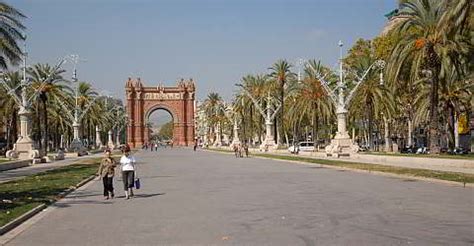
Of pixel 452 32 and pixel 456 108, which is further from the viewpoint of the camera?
pixel 456 108

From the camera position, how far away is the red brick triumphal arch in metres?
156

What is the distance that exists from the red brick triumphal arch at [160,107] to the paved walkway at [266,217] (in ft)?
443

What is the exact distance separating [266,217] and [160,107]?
14769 centimetres

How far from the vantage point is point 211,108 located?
5349 inches

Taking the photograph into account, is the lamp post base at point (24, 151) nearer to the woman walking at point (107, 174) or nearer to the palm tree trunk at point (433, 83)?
the palm tree trunk at point (433, 83)

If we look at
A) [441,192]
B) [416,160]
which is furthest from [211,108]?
[441,192]

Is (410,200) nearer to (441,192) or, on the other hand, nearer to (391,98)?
(441,192)

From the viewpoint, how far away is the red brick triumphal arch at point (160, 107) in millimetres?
155750

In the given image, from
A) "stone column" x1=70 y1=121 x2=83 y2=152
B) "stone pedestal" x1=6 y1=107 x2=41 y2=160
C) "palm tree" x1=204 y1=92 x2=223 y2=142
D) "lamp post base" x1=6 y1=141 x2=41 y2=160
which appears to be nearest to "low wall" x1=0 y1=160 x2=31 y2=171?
"lamp post base" x1=6 y1=141 x2=41 y2=160

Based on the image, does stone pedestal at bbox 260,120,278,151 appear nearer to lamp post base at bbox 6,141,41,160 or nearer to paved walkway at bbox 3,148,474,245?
lamp post base at bbox 6,141,41,160

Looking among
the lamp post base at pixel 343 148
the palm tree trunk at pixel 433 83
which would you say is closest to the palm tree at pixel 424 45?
the palm tree trunk at pixel 433 83

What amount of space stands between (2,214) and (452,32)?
22425 millimetres

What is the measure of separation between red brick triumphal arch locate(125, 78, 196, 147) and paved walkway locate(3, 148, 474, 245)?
135 meters

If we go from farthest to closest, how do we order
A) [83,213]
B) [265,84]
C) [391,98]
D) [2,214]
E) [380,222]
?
[265,84]
[391,98]
[83,213]
[2,214]
[380,222]
